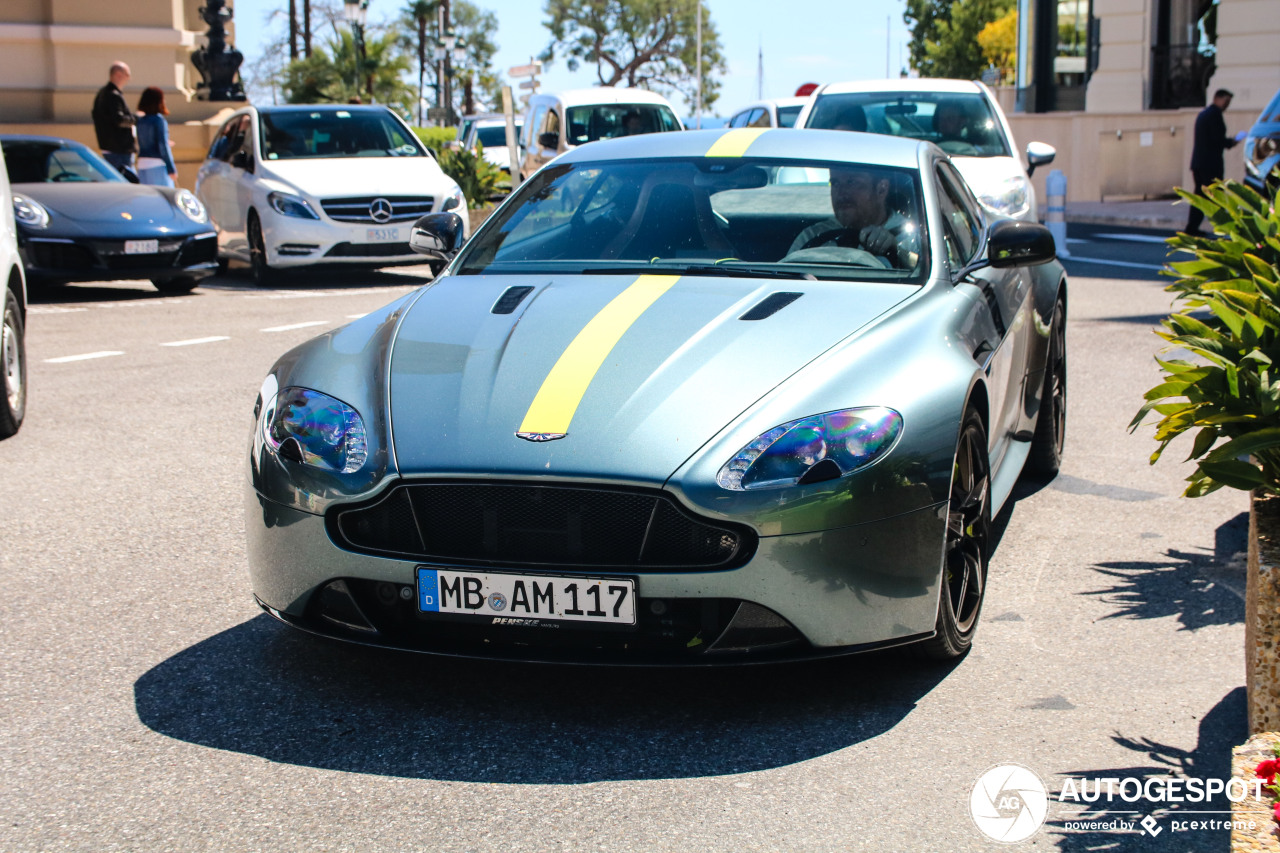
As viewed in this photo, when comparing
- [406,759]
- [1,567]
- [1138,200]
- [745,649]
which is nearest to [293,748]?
[406,759]

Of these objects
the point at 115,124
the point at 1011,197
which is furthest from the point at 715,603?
the point at 115,124

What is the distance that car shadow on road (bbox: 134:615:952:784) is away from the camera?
339 cm

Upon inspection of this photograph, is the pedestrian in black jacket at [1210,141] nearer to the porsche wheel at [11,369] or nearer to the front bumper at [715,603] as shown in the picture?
the porsche wheel at [11,369]

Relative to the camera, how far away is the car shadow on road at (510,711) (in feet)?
11.1

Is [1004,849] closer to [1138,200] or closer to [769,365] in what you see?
[769,365]

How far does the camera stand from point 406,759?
11.1ft

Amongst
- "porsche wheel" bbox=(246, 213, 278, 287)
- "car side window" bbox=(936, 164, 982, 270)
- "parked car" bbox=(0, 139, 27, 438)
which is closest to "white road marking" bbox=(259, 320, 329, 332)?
"porsche wheel" bbox=(246, 213, 278, 287)

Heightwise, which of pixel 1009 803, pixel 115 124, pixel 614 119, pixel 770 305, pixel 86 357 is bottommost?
pixel 1009 803

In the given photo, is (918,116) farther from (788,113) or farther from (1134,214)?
(1134,214)

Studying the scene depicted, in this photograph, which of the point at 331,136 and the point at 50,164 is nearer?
the point at 50,164

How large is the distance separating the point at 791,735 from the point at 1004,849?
0.69 metres

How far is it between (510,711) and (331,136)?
12.7m

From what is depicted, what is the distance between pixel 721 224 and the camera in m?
4.93

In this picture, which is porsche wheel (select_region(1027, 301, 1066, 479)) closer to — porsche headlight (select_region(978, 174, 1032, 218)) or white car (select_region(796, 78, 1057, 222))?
porsche headlight (select_region(978, 174, 1032, 218))
